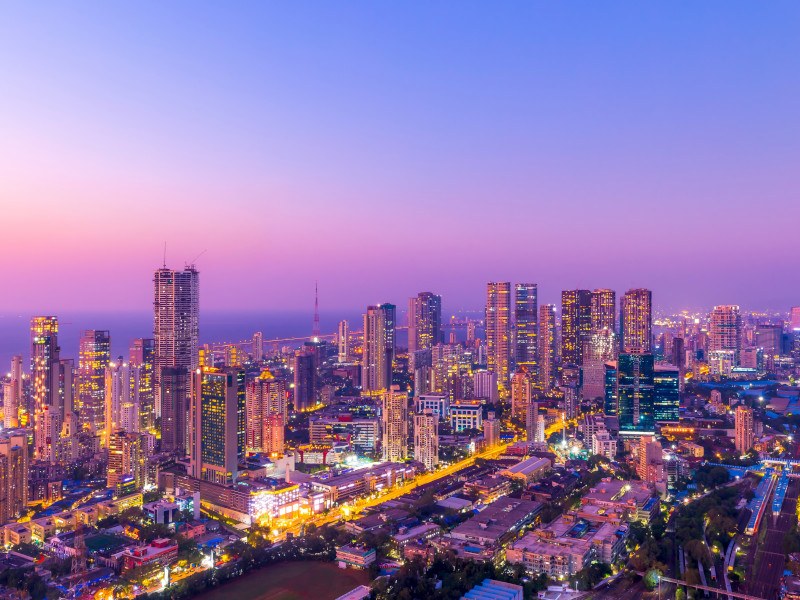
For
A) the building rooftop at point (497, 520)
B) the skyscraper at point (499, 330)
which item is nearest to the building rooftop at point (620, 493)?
the building rooftop at point (497, 520)

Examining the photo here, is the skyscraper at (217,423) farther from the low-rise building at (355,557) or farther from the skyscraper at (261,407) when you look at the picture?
the low-rise building at (355,557)

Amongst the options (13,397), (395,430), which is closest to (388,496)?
(395,430)

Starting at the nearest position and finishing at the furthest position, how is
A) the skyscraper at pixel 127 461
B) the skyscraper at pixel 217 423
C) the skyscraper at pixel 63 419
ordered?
the skyscraper at pixel 217 423
the skyscraper at pixel 127 461
the skyscraper at pixel 63 419

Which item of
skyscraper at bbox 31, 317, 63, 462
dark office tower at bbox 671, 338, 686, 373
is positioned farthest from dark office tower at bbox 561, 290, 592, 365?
skyscraper at bbox 31, 317, 63, 462

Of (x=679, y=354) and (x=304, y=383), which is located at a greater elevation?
(x=679, y=354)

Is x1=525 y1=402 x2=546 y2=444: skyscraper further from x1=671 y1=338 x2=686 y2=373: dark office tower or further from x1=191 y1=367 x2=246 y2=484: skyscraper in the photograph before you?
x1=671 y1=338 x2=686 y2=373: dark office tower

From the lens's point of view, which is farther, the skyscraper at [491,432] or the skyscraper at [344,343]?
the skyscraper at [344,343]

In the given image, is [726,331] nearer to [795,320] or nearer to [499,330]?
[499,330]
